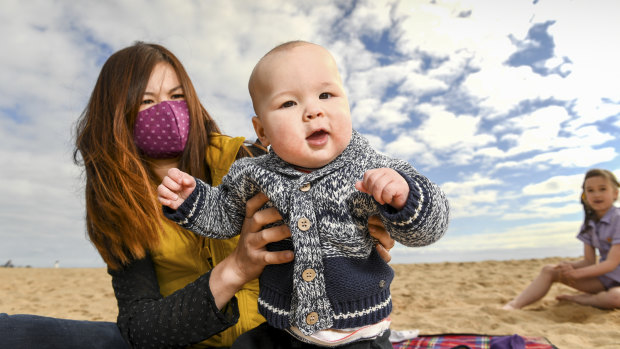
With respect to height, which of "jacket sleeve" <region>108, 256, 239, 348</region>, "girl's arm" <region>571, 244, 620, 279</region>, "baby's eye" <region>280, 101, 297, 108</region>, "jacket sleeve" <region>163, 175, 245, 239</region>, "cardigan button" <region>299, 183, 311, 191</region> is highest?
"baby's eye" <region>280, 101, 297, 108</region>

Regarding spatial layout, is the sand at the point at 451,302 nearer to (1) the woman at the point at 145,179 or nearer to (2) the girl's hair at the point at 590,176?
(2) the girl's hair at the point at 590,176

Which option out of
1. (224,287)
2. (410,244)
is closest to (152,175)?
(224,287)

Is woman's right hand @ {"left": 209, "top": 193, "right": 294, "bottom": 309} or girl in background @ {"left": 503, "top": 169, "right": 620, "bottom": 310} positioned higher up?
woman's right hand @ {"left": 209, "top": 193, "right": 294, "bottom": 309}

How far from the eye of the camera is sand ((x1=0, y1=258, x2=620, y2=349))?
470cm

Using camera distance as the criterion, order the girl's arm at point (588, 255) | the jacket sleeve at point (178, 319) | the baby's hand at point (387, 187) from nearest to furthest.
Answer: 1. the baby's hand at point (387, 187)
2. the jacket sleeve at point (178, 319)
3. the girl's arm at point (588, 255)

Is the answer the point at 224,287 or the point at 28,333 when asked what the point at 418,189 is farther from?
the point at 28,333

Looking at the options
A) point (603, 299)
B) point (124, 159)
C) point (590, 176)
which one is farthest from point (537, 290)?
point (124, 159)

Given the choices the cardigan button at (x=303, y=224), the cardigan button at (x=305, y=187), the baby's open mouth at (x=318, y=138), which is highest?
the baby's open mouth at (x=318, y=138)

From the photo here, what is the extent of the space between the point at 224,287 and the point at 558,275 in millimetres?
5816

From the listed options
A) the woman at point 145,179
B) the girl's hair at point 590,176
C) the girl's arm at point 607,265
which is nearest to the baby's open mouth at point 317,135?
the woman at point 145,179

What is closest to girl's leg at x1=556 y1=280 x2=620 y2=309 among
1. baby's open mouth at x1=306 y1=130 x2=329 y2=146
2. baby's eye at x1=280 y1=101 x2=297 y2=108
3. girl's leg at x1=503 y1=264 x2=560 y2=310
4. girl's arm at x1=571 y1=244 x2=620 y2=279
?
girl's arm at x1=571 y1=244 x2=620 y2=279

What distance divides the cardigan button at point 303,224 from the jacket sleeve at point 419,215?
30 centimetres

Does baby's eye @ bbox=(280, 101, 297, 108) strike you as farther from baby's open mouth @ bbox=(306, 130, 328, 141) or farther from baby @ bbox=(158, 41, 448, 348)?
baby's open mouth @ bbox=(306, 130, 328, 141)

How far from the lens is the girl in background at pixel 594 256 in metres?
5.73
